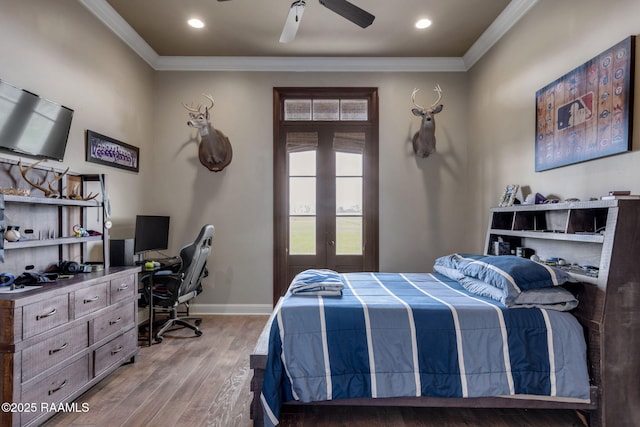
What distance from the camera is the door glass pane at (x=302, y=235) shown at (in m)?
4.63

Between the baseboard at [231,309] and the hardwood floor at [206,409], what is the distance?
139 cm

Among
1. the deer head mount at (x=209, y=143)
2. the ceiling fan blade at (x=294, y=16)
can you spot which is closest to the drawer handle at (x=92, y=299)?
the deer head mount at (x=209, y=143)

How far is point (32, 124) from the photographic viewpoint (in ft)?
8.36

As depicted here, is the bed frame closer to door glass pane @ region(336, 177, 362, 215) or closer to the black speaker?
the black speaker

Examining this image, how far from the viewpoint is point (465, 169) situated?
455 centimetres

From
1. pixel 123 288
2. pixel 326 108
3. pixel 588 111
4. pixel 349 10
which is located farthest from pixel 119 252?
pixel 588 111

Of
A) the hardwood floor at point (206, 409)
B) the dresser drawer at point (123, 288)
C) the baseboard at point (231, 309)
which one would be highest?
the dresser drawer at point (123, 288)

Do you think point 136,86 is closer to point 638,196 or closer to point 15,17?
point 15,17

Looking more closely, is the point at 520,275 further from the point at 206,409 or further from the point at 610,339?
the point at 206,409

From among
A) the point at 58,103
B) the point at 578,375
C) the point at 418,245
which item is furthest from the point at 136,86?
the point at 578,375

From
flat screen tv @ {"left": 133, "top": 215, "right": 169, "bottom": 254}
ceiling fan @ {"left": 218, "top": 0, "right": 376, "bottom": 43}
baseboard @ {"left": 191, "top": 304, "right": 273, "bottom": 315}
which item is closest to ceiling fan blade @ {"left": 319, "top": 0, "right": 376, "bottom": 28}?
ceiling fan @ {"left": 218, "top": 0, "right": 376, "bottom": 43}

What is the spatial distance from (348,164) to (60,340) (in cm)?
350

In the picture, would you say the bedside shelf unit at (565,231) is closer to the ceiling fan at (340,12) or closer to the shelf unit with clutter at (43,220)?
the ceiling fan at (340,12)

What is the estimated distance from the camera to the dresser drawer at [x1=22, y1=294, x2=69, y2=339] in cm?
193
